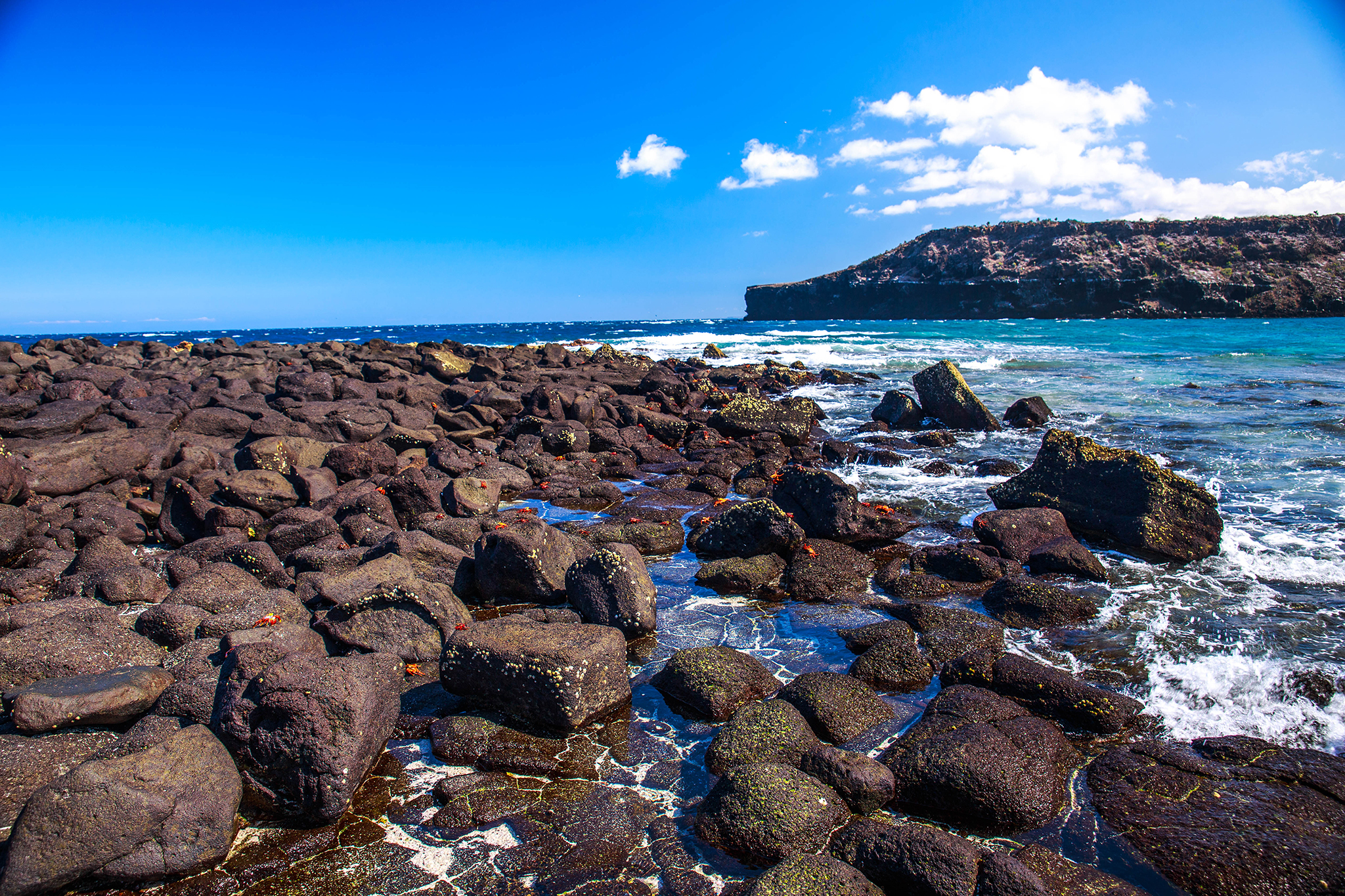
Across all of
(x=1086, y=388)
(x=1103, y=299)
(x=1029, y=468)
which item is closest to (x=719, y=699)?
(x=1029, y=468)

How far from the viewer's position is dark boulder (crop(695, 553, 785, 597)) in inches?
251

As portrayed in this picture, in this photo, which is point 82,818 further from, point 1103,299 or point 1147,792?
point 1103,299

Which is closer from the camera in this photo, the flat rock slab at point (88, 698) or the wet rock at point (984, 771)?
the wet rock at point (984, 771)

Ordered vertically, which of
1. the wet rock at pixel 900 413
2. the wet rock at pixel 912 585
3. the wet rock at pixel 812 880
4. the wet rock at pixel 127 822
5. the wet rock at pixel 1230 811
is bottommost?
the wet rock at pixel 1230 811

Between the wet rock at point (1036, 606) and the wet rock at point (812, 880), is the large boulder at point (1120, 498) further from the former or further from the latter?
the wet rock at point (812, 880)

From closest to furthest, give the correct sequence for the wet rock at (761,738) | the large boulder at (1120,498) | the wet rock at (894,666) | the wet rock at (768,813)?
the wet rock at (768,813), the wet rock at (761,738), the wet rock at (894,666), the large boulder at (1120,498)

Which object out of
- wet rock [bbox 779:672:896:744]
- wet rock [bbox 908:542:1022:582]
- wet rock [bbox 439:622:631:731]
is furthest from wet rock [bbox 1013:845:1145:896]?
wet rock [bbox 908:542:1022:582]

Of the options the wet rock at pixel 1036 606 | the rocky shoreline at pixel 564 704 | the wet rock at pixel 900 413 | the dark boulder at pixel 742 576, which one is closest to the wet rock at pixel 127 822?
the rocky shoreline at pixel 564 704

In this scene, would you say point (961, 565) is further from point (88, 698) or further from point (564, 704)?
point (88, 698)

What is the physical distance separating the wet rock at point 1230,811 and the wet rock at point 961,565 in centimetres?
264

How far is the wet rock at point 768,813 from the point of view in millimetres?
3090

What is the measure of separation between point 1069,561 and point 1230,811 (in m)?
3.55

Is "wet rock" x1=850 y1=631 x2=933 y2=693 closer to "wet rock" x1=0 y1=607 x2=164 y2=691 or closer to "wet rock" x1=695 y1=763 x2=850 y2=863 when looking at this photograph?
"wet rock" x1=695 y1=763 x2=850 y2=863

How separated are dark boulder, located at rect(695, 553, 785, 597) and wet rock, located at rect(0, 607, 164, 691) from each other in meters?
4.50
